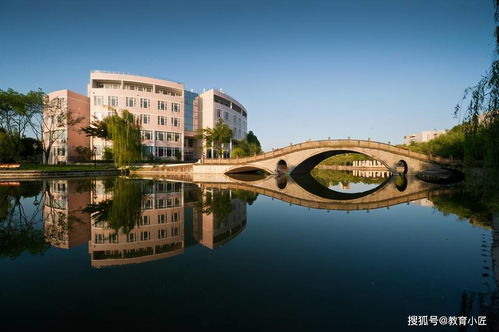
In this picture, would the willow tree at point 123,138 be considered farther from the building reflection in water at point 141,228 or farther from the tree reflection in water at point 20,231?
the tree reflection in water at point 20,231

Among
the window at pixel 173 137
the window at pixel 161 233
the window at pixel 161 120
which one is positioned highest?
the window at pixel 161 120

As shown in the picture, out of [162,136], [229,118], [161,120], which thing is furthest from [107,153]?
[229,118]

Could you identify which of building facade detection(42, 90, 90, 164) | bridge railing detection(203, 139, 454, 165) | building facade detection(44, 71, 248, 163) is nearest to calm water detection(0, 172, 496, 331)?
bridge railing detection(203, 139, 454, 165)

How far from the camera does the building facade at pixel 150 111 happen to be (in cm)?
5069

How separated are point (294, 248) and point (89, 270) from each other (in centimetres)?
477

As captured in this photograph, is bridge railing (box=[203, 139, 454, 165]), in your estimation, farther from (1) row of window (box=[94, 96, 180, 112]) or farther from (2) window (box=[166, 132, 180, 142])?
(1) row of window (box=[94, 96, 180, 112])

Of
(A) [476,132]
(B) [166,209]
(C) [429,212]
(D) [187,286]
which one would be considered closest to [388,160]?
(C) [429,212]

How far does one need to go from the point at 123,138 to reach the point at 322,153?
28.3m

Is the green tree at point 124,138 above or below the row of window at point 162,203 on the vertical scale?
above

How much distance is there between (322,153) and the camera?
124ft

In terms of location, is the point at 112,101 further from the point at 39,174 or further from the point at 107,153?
the point at 39,174

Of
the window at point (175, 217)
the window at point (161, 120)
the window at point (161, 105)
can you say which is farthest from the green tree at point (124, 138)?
the window at point (175, 217)

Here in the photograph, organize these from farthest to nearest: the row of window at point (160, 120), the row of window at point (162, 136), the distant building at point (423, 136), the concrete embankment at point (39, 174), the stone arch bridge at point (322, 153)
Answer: the distant building at point (423, 136), the row of window at point (162, 136), the row of window at point (160, 120), the stone arch bridge at point (322, 153), the concrete embankment at point (39, 174)

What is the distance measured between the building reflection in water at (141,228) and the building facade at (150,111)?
1437 inches
